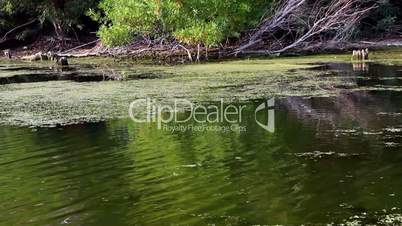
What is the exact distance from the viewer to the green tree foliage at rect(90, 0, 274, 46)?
17.5 metres

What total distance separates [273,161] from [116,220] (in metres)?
2.09

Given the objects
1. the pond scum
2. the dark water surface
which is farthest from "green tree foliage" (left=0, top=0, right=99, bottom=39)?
the dark water surface

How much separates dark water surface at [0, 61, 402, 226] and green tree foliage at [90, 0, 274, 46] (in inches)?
360

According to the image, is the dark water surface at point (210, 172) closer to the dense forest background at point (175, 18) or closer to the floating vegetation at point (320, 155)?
the floating vegetation at point (320, 155)

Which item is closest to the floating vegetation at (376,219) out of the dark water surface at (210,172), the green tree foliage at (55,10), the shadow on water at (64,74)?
the dark water surface at (210,172)

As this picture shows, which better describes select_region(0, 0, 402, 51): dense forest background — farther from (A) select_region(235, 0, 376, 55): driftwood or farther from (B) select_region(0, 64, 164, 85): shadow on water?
(B) select_region(0, 64, 164, 85): shadow on water

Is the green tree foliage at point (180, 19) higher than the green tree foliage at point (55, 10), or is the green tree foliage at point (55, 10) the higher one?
the green tree foliage at point (55, 10)

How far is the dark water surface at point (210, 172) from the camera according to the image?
4426 mm

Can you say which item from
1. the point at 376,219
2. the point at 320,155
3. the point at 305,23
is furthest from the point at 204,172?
the point at 305,23

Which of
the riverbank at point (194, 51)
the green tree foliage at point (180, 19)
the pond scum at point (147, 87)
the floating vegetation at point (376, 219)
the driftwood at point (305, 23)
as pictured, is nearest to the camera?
the floating vegetation at point (376, 219)

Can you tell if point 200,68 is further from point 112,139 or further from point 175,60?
point 112,139

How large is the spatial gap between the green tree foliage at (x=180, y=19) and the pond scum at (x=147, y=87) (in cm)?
115

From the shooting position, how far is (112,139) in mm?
7320

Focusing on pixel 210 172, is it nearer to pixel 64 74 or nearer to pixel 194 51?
pixel 64 74
